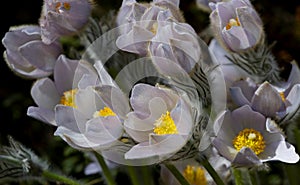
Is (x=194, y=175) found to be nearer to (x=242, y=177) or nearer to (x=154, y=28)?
(x=242, y=177)

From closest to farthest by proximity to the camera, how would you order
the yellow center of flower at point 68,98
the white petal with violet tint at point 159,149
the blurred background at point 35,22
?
the white petal with violet tint at point 159,149
the yellow center of flower at point 68,98
the blurred background at point 35,22

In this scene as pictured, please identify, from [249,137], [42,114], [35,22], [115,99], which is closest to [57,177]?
[42,114]

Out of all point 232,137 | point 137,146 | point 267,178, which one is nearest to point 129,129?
point 137,146

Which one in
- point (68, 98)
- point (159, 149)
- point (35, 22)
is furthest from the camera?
point (35, 22)

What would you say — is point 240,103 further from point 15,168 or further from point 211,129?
point 15,168

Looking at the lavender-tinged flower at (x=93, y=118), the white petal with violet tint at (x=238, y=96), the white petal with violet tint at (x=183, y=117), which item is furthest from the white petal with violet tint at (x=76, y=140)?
the white petal with violet tint at (x=238, y=96)

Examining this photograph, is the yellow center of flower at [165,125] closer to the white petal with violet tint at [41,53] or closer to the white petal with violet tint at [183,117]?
the white petal with violet tint at [183,117]

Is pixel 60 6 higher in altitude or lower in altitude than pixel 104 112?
higher
